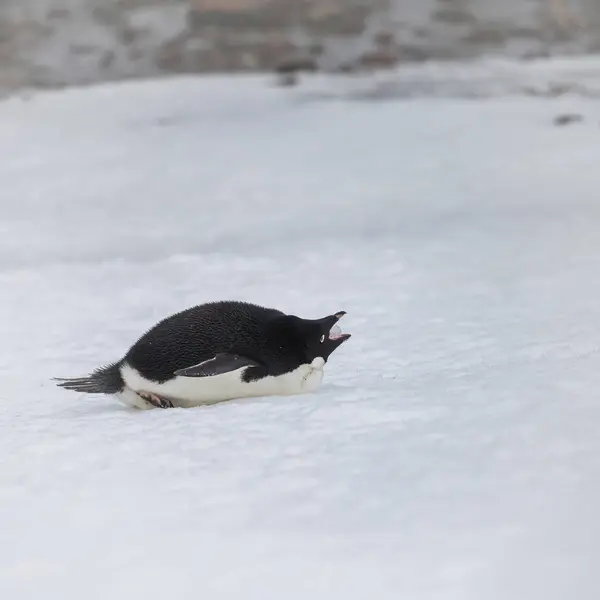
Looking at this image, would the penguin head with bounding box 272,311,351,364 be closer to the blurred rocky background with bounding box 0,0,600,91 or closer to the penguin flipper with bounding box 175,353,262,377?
the penguin flipper with bounding box 175,353,262,377

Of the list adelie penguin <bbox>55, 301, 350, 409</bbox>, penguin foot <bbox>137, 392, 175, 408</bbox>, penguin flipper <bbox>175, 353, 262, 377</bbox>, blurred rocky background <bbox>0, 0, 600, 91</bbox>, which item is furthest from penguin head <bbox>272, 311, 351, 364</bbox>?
blurred rocky background <bbox>0, 0, 600, 91</bbox>

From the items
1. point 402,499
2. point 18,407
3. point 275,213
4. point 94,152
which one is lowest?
point 402,499

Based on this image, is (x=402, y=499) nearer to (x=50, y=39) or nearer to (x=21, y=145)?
(x=21, y=145)

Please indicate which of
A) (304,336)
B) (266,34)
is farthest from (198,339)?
(266,34)

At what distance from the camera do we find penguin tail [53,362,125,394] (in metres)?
1.90

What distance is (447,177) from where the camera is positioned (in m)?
4.62

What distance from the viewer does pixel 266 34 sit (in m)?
6.31

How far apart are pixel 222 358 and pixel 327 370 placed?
458mm

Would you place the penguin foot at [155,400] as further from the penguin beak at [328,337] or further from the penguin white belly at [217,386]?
the penguin beak at [328,337]

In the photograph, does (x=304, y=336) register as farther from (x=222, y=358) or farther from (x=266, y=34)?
(x=266, y=34)

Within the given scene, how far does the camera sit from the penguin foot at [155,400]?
183 centimetres

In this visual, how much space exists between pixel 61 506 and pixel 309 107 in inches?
189

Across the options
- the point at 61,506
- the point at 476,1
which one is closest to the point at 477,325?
the point at 61,506

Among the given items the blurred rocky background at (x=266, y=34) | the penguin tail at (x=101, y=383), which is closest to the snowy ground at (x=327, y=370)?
the penguin tail at (x=101, y=383)
